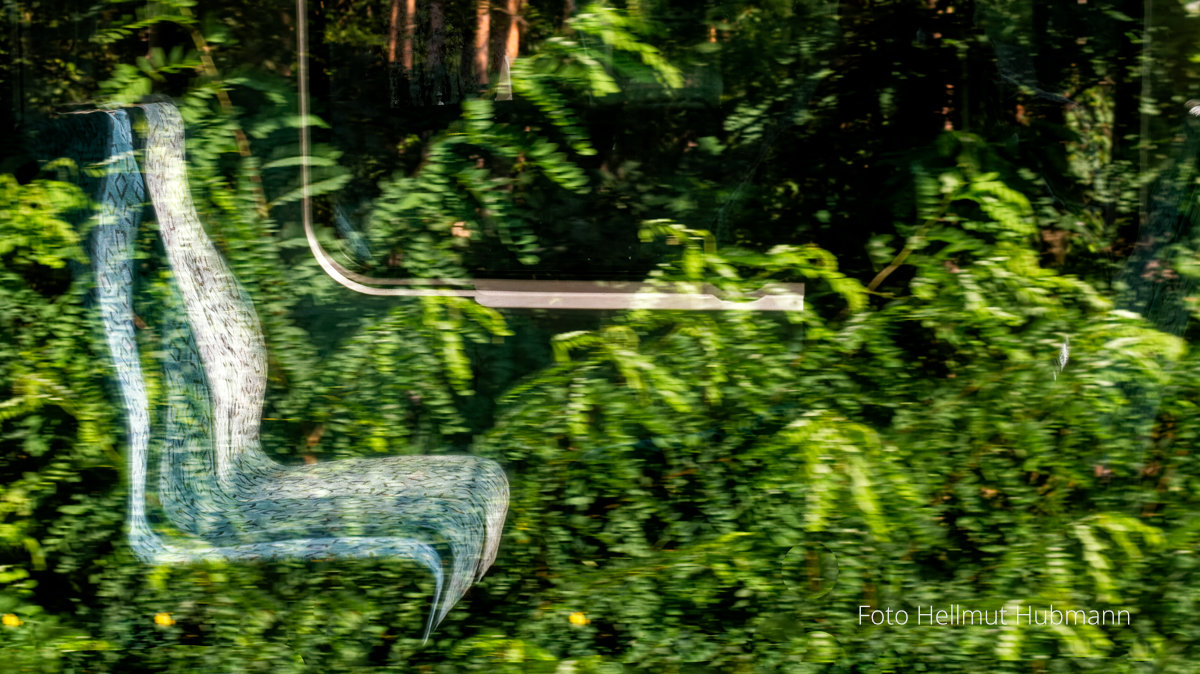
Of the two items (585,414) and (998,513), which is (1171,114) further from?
(585,414)

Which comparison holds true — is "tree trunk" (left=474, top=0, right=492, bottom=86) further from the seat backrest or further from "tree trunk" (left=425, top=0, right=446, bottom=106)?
the seat backrest

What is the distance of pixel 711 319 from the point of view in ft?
11.3

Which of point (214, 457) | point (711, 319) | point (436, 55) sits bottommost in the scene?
point (214, 457)

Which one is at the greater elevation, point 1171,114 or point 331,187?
point 1171,114

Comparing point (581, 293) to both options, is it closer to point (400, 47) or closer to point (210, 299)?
point (400, 47)

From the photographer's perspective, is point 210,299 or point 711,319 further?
point 210,299

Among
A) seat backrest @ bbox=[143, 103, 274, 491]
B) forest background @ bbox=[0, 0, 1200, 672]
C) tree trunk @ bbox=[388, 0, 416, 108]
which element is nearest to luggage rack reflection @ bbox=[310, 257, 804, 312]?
forest background @ bbox=[0, 0, 1200, 672]

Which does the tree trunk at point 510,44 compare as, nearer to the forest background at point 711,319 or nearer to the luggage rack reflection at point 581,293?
the forest background at point 711,319

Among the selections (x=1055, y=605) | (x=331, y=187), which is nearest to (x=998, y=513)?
(x=1055, y=605)

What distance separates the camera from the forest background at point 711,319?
3383 millimetres

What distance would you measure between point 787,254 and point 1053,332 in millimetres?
946

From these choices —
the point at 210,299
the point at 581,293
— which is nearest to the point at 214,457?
the point at 210,299

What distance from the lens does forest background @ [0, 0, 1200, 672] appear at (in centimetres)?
338

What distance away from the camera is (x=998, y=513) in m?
3.43
